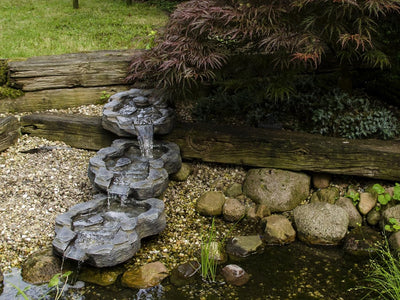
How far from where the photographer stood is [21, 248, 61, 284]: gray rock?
4.03 metres

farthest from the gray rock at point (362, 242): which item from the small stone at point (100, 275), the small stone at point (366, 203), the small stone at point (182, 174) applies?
the small stone at point (100, 275)

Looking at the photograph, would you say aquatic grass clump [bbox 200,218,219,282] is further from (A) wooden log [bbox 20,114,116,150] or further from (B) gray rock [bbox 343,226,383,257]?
(A) wooden log [bbox 20,114,116,150]

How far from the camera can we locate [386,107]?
6.06m

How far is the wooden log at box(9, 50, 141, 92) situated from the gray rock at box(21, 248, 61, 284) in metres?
3.00

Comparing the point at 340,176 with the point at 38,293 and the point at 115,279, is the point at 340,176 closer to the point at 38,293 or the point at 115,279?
the point at 115,279

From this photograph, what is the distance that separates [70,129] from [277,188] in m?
2.81

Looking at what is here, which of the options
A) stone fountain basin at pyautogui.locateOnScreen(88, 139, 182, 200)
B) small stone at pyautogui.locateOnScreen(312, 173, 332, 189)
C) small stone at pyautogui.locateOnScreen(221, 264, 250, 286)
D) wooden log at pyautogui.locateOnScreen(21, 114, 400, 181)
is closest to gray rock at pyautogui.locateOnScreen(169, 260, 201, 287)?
small stone at pyautogui.locateOnScreen(221, 264, 250, 286)

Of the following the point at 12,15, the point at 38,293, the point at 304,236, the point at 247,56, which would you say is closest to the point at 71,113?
the point at 247,56

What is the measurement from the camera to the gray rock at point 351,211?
5.02 meters

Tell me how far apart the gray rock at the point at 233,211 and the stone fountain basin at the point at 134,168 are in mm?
752

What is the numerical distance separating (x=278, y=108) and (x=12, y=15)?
20.8ft

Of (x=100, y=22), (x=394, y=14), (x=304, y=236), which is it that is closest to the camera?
(x=304, y=236)

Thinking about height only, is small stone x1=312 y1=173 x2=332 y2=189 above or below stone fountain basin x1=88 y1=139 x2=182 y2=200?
below

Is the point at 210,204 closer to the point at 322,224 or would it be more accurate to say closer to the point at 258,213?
the point at 258,213
